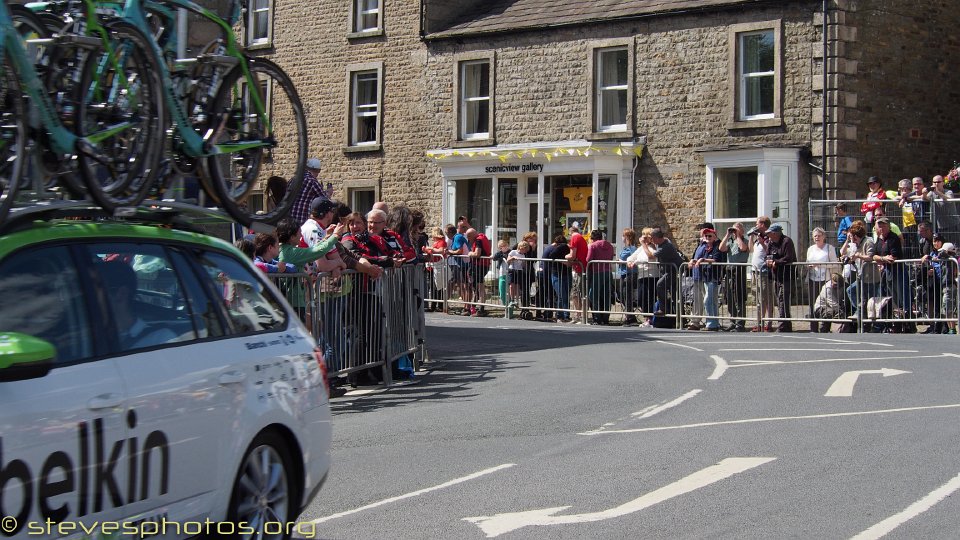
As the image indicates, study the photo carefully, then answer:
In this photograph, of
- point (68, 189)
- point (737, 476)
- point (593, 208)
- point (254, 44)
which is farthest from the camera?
point (254, 44)

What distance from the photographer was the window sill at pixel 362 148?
37.3 m

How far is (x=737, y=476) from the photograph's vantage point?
29.4 ft

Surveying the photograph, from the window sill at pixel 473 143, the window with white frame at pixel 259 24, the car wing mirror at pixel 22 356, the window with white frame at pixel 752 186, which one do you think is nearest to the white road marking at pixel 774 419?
the car wing mirror at pixel 22 356

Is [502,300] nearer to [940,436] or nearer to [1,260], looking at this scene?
[940,436]

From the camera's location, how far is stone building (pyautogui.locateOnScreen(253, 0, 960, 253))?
29.8m

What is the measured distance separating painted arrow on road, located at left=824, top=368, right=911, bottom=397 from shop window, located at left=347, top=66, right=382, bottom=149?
23.9 meters

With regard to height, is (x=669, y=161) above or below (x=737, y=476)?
above

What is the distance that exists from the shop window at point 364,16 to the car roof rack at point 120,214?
1230 inches

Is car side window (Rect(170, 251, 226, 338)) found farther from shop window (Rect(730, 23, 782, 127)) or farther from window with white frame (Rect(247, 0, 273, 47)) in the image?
window with white frame (Rect(247, 0, 273, 47))

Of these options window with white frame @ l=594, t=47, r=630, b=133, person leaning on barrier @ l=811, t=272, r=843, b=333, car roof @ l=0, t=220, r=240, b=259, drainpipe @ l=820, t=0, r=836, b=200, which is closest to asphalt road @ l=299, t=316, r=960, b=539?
car roof @ l=0, t=220, r=240, b=259

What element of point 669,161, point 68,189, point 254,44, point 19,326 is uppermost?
point 254,44

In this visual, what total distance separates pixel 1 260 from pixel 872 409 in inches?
356

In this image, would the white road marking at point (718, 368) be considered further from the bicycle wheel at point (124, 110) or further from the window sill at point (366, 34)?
the window sill at point (366, 34)

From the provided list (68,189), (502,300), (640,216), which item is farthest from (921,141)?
(68,189)
